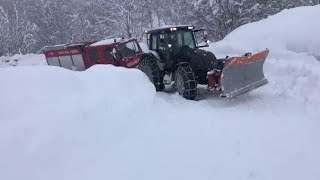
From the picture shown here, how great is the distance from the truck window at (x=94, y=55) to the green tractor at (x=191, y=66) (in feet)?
19.1

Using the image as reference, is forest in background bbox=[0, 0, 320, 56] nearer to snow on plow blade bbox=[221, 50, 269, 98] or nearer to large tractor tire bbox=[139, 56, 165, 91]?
large tractor tire bbox=[139, 56, 165, 91]

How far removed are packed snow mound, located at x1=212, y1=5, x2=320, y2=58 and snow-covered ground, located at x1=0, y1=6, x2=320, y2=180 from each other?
483cm

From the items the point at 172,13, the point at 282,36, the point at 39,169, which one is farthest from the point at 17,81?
the point at 172,13

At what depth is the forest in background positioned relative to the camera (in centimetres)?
2889

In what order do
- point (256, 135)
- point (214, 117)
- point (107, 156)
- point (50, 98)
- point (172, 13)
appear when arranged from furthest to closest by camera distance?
point (172, 13), point (214, 117), point (256, 135), point (50, 98), point (107, 156)

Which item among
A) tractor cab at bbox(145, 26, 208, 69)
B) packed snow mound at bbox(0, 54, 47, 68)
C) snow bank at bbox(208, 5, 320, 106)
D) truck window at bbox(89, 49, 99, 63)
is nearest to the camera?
snow bank at bbox(208, 5, 320, 106)

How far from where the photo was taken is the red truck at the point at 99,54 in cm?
1692

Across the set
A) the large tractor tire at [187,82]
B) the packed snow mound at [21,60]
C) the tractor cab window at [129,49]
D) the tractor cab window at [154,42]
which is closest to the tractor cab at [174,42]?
the tractor cab window at [154,42]

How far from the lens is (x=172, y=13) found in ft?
146

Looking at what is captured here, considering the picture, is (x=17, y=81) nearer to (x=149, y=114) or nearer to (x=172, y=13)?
(x=149, y=114)

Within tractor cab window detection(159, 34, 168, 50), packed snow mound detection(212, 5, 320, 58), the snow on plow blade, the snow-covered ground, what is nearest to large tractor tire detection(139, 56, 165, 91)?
tractor cab window detection(159, 34, 168, 50)

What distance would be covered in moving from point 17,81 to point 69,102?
0.95 meters

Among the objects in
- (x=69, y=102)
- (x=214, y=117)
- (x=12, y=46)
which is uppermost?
(x=69, y=102)

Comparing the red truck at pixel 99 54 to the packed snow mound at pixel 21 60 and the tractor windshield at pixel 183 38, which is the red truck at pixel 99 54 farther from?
the packed snow mound at pixel 21 60
